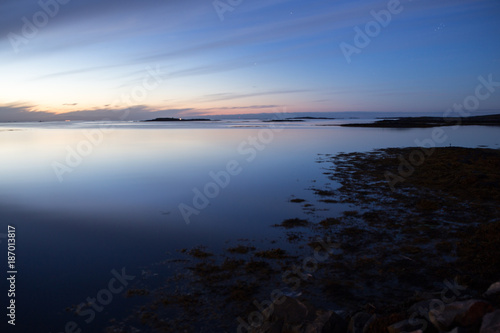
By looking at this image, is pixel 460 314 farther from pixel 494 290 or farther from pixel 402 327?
pixel 494 290

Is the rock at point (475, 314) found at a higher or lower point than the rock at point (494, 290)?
higher

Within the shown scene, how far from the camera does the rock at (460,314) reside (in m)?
4.00

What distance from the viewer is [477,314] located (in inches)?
158

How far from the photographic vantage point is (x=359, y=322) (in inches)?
176

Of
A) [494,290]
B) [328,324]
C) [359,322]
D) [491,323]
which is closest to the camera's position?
[491,323]

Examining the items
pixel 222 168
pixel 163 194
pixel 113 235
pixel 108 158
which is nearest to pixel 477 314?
pixel 113 235

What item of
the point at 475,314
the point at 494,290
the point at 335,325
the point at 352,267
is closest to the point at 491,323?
the point at 475,314

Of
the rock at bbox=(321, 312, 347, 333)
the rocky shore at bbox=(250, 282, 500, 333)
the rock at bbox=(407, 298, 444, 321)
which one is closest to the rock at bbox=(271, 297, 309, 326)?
the rocky shore at bbox=(250, 282, 500, 333)

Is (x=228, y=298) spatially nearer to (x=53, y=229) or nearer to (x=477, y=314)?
(x=477, y=314)

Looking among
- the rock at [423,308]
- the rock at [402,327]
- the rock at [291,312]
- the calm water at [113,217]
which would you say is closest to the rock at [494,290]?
the rock at [423,308]

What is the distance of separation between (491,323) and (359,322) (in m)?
1.59

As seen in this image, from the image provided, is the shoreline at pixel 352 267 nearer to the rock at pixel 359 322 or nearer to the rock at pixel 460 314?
the rock at pixel 359 322

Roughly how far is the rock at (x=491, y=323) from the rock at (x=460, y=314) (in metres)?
0.27

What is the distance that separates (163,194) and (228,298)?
9.01 meters
